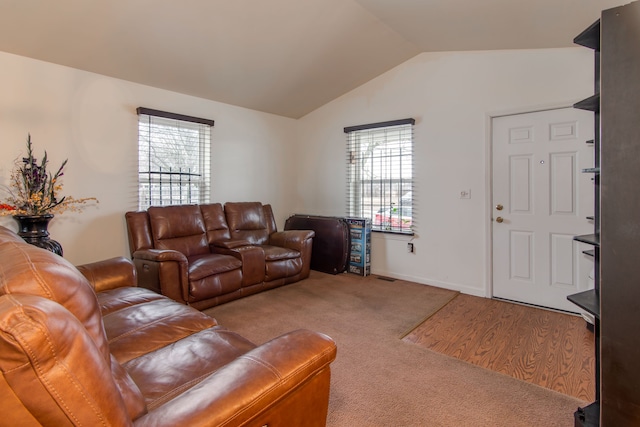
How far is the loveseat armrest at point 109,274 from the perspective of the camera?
2.32m

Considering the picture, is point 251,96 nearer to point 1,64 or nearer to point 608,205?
point 1,64

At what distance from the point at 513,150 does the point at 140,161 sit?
394cm

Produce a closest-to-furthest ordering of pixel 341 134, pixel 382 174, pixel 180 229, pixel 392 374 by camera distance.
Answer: pixel 392 374 < pixel 180 229 < pixel 382 174 < pixel 341 134

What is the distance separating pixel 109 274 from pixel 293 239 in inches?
83.3

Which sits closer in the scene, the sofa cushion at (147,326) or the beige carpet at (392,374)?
the sofa cushion at (147,326)

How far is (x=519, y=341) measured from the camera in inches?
102

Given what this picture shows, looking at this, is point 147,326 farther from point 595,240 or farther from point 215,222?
point 215,222

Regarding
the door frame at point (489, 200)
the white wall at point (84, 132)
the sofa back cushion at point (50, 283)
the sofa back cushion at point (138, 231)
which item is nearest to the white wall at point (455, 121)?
the door frame at point (489, 200)

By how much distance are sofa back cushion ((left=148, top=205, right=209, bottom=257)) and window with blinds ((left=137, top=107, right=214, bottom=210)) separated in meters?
0.34

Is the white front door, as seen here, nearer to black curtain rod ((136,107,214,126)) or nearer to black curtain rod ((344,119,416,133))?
black curtain rod ((344,119,416,133))

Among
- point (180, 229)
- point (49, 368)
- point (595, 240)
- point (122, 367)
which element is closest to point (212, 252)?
point (180, 229)

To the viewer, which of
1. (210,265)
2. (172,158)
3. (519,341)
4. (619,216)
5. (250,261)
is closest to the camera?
(619,216)

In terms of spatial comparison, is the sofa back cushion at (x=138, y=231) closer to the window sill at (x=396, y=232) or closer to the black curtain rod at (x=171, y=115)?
the black curtain rod at (x=171, y=115)

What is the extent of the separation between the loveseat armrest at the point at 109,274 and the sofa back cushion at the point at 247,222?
1685 mm
